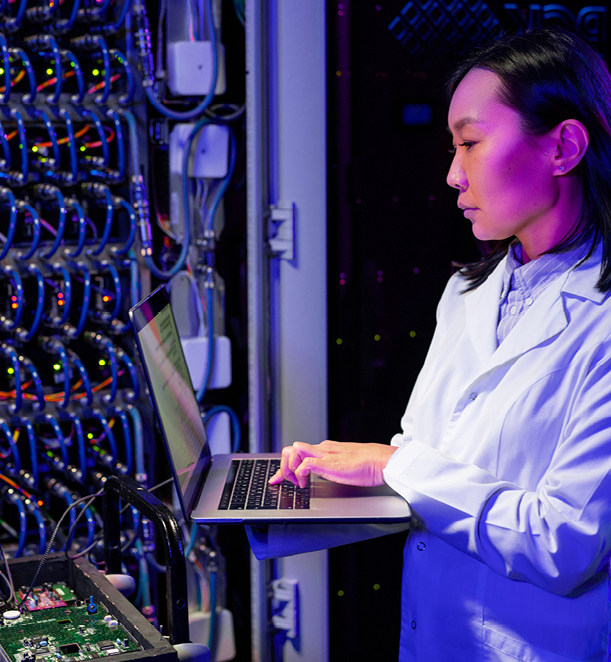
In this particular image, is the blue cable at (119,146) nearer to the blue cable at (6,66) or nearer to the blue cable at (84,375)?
the blue cable at (6,66)

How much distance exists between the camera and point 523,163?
122 cm

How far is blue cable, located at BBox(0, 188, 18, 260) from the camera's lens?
179 centimetres

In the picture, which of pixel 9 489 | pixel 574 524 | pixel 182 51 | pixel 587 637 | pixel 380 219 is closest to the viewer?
pixel 574 524

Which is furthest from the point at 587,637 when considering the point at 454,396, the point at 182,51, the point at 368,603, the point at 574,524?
the point at 182,51

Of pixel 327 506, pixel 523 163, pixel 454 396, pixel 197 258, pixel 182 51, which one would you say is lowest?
pixel 327 506

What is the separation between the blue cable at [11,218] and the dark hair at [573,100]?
3.68 ft

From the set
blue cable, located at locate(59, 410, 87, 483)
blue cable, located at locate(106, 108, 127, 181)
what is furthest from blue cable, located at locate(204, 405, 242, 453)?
blue cable, located at locate(106, 108, 127, 181)

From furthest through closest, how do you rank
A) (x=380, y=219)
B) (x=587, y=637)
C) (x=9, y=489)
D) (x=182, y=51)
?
(x=380, y=219), (x=182, y=51), (x=9, y=489), (x=587, y=637)

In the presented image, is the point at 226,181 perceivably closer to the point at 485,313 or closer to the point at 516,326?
the point at 485,313

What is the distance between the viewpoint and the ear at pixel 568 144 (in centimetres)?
120

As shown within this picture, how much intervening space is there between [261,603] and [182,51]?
1.51 m

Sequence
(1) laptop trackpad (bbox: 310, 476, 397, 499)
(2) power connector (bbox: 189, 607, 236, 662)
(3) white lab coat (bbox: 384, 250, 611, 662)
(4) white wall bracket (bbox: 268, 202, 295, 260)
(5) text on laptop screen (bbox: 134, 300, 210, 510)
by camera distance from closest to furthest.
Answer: (3) white lab coat (bbox: 384, 250, 611, 662) → (5) text on laptop screen (bbox: 134, 300, 210, 510) → (1) laptop trackpad (bbox: 310, 476, 397, 499) → (4) white wall bracket (bbox: 268, 202, 295, 260) → (2) power connector (bbox: 189, 607, 236, 662)

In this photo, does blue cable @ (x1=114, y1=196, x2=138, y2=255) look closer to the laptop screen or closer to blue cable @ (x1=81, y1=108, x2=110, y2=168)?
blue cable @ (x1=81, y1=108, x2=110, y2=168)

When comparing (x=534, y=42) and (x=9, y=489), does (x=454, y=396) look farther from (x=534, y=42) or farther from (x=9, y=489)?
(x=9, y=489)
